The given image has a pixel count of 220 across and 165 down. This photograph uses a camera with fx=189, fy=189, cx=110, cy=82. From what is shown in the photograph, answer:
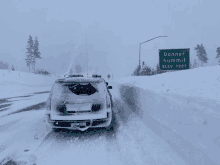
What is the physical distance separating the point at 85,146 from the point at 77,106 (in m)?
1.09

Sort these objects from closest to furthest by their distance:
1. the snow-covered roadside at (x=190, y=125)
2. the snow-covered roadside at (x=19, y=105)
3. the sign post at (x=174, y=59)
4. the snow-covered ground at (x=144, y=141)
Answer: the snow-covered roadside at (x=190, y=125) < the snow-covered ground at (x=144, y=141) < the snow-covered roadside at (x=19, y=105) < the sign post at (x=174, y=59)

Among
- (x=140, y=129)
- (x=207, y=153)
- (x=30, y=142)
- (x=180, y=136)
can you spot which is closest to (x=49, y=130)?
(x=30, y=142)

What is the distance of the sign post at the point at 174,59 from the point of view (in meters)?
13.5

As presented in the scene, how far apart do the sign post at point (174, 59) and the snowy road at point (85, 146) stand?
843cm

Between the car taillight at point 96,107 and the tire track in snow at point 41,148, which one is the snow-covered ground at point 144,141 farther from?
the car taillight at point 96,107

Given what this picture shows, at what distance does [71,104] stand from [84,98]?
0.39 meters

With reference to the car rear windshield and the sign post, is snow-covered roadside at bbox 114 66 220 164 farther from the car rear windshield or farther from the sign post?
the sign post

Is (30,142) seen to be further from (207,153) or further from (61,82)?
(207,153)

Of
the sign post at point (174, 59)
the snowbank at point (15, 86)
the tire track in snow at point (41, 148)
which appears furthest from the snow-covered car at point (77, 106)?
the snowbank at point (15, 86)

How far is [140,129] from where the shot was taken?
584 centimetres

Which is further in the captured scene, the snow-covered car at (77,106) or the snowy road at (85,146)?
the snow-covered car at (77,106)

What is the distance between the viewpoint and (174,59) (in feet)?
44.9

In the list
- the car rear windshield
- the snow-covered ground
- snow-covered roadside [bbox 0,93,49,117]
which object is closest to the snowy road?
the snow-covered ground

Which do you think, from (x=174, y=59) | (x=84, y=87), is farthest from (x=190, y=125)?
(x=174, y=59)
